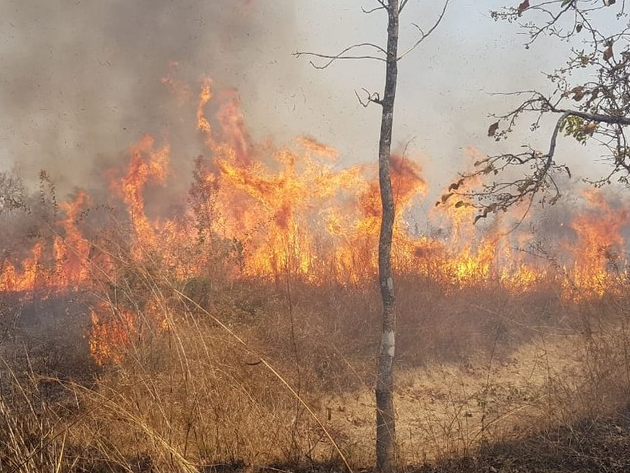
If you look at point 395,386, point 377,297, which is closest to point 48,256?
point 377,297

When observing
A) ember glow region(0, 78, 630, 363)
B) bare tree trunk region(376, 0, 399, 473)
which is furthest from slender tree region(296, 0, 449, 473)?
ember glow region(0, 78, 630, 363)

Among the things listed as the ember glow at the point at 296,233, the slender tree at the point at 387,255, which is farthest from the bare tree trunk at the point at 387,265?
the ember glow at the point at 296,233

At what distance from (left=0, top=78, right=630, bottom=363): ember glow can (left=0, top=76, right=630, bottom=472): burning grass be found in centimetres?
8

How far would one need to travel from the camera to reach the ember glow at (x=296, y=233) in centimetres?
1218

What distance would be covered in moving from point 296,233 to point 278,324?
16.2 ft

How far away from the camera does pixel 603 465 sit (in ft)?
13.5

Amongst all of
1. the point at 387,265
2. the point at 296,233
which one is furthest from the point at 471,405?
the point at 296,233

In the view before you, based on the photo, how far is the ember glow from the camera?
40.0 ft

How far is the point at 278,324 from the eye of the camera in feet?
31.2

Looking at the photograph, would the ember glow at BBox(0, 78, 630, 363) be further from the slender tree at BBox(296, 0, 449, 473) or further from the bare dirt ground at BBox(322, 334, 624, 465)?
the slender tree at BBox(296, 0, 449, 473)

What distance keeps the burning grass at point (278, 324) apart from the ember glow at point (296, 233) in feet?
0.25

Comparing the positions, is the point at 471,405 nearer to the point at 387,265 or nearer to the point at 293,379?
the point at 293,379

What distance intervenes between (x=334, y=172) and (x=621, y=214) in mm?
12054

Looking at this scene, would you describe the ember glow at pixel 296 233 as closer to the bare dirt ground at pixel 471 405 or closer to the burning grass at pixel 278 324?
the burning grass at pixel 278 324
